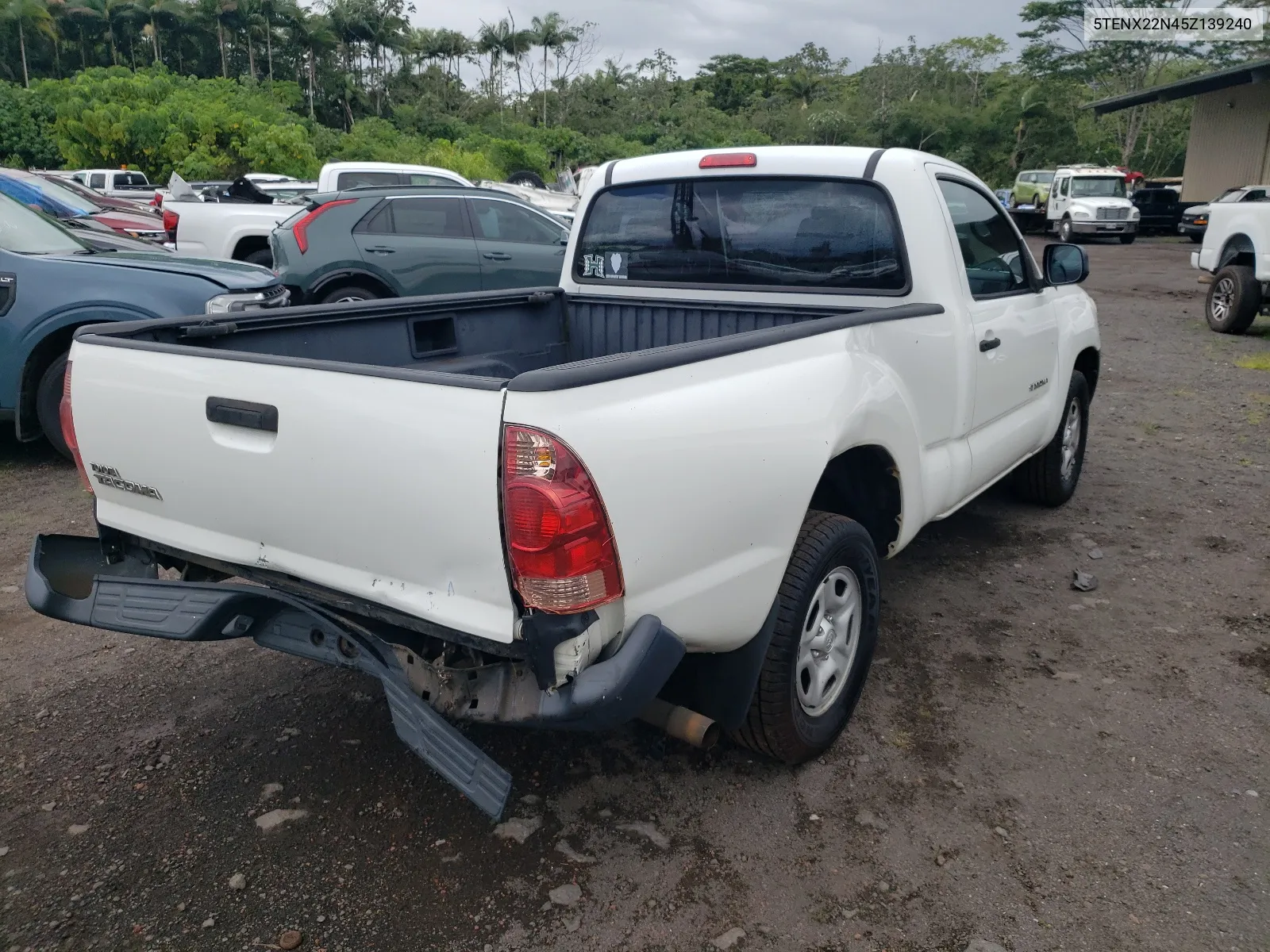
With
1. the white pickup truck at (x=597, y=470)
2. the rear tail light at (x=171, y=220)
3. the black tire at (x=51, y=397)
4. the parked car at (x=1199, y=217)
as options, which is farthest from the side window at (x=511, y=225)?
the parked car at (x=1199, y=217)

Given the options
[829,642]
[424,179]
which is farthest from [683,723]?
[424,179]

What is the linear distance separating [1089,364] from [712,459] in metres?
4.08

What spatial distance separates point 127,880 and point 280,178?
23.6 meters

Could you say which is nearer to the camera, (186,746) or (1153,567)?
(186,746)

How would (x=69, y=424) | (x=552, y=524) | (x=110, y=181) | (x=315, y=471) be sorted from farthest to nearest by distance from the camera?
(x=110, y=181) < (x=69, y=424) < (x=315, y=471) < (x=552, y=524)

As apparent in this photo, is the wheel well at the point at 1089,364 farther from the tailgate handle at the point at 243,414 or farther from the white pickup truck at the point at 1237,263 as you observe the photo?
the white pickup truck at the point at 1237,263

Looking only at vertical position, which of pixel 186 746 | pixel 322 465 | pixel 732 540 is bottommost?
pixel 186 746

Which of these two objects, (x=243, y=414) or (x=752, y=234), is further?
(x=752, y=234)

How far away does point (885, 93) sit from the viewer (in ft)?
183

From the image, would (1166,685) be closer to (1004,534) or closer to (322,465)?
(1004,534)

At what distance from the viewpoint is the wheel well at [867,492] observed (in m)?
3.18

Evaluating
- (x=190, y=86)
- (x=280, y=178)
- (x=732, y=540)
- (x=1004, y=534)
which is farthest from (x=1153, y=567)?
(x=190, y=86)

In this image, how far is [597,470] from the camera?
2086 mm

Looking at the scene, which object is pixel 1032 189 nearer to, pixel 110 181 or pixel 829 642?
pixel 110 181
